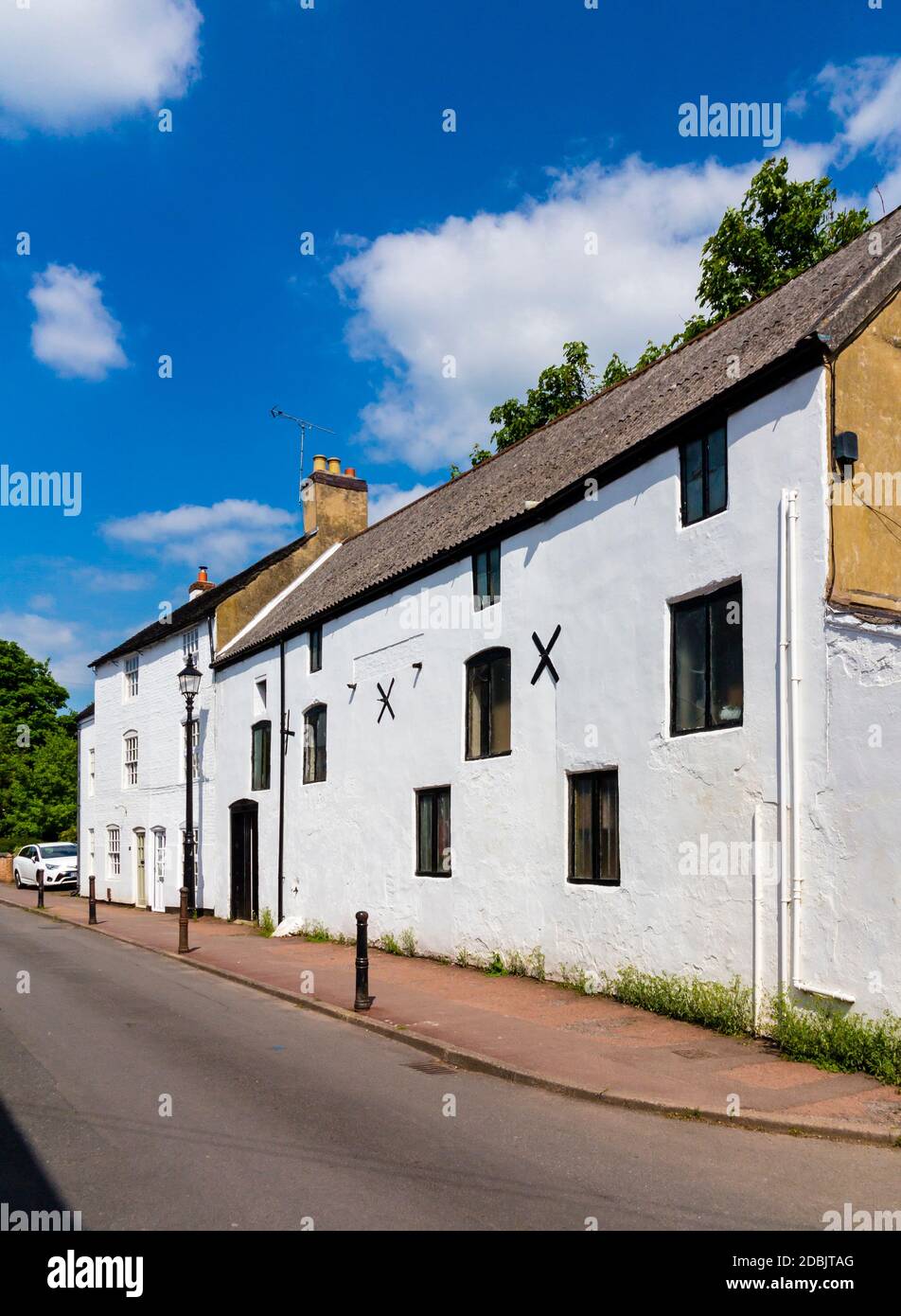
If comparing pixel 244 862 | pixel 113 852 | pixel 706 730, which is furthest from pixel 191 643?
pixel 706 730

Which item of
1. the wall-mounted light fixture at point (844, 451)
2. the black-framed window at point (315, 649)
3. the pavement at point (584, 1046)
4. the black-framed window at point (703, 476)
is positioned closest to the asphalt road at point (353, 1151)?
the pavement at point (584, 1046)

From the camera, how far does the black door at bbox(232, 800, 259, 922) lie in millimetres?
24025

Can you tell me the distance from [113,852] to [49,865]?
19.0ft

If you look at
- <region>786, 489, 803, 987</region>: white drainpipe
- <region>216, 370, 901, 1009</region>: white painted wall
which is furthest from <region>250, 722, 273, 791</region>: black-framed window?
<region>786, 489, 803, 987</region>: white drainpipe

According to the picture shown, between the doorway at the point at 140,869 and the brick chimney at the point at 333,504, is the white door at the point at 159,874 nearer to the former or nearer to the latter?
the doorway at the point at 140,869

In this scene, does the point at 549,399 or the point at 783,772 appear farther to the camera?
the point at 549,399

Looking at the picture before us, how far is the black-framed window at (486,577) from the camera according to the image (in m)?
15.5

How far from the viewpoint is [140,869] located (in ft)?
103

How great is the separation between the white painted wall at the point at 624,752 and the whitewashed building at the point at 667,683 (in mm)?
36

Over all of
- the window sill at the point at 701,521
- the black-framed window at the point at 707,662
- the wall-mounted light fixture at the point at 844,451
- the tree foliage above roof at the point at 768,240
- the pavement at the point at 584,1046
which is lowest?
the pavement at the point at 584,1046

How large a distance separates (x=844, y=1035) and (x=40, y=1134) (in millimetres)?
6393

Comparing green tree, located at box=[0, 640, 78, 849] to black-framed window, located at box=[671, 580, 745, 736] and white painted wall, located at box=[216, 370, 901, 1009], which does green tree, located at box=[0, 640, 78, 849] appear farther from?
black-framed window, located at box=[671, 580, 745, 736]

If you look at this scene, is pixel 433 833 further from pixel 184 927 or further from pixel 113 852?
pixel 113 852
